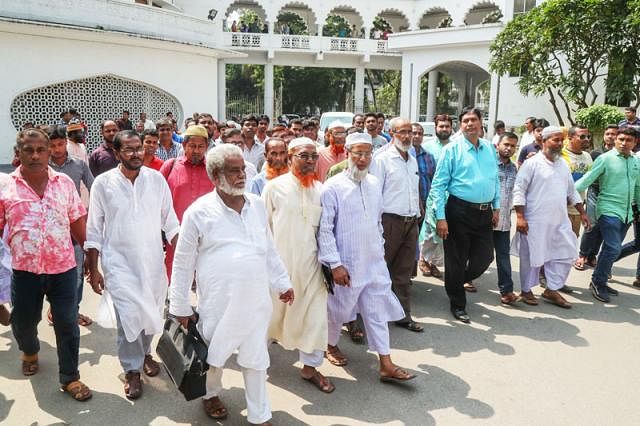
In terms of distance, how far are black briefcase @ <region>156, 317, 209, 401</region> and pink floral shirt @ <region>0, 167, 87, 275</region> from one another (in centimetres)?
99

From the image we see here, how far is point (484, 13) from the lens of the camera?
3111 cm

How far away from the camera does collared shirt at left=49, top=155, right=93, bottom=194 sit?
4.66m

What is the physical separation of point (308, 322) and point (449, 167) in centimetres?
215

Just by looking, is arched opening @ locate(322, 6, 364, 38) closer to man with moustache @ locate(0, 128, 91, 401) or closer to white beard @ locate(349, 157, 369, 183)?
white beard @ locate(349, 157, 369, 183)

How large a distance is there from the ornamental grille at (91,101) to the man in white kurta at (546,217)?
1240cm

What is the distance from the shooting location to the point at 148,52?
15477 millimetres

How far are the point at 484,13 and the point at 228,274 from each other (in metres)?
32.1

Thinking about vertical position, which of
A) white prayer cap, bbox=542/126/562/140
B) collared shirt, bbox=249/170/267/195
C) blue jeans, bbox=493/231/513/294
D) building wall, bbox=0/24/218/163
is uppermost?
building wall, bbox=0/24/218/163

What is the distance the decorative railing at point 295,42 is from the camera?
26109mm

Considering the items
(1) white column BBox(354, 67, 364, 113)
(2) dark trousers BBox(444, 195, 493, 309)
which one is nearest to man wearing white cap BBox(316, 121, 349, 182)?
(2) dark trousers BBox(444, 195, 493, 309)

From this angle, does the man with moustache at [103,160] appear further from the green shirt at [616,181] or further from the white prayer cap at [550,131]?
the green shirt at [616,181]

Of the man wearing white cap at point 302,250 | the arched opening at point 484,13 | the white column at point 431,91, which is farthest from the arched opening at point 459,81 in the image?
the man wearing white cap at point 302,250

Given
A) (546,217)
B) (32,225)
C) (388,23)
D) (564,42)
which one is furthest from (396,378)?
(388,23)

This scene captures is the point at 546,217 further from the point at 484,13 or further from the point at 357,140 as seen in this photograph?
the point at 484,13
